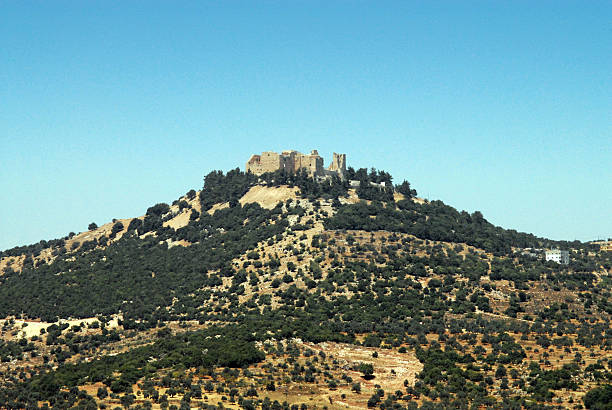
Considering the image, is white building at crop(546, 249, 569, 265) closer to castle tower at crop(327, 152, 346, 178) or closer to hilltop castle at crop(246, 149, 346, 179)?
castle tower at crop(327, 152, 346, 178)

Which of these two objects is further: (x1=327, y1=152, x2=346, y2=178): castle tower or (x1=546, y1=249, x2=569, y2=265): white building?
(x1=327, y1=152, x2=346, y2=178): castle tower

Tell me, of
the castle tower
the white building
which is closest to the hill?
the white building

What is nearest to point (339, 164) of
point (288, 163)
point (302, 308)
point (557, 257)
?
point (288, 163)

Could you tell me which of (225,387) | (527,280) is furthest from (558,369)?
(527,280)

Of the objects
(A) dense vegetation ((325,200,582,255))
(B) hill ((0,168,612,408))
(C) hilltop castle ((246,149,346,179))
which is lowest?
(B) hill ((0,168,612,408))

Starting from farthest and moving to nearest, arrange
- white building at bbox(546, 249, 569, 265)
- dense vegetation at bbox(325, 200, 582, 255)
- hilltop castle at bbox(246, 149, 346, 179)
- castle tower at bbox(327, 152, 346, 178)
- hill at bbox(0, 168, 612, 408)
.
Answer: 1. castle tower at bbox(327, 152, 346, 178)
2. hilltop castle at bbox(246, 149, 346, 179)
3. white building at bbox(546, 249, 569, 265)
4. dense vegetation at bbox(325, 200, 582, 255)
5. hill at bbox(0, 168, 612, 408)

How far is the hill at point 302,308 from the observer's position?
84562 millimetres

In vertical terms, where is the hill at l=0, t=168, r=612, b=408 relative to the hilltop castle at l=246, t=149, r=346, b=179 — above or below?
below

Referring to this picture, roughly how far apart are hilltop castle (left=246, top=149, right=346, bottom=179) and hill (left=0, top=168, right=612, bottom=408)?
361 centimetres

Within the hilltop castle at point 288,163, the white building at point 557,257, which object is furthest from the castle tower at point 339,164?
the white building at point 557,257

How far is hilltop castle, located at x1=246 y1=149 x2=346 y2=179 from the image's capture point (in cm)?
17688

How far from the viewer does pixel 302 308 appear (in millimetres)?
119500

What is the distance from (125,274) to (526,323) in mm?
70245

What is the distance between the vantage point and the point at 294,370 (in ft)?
294
